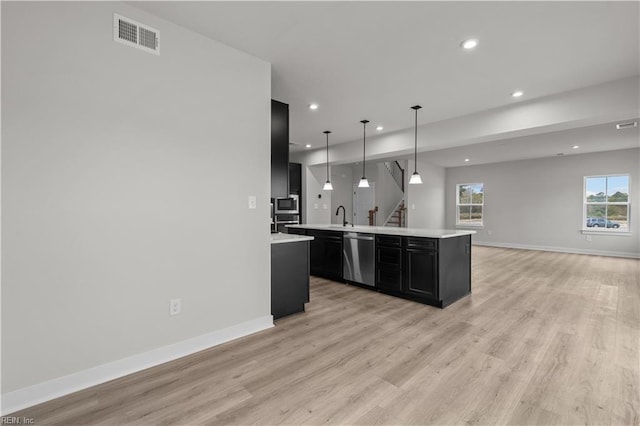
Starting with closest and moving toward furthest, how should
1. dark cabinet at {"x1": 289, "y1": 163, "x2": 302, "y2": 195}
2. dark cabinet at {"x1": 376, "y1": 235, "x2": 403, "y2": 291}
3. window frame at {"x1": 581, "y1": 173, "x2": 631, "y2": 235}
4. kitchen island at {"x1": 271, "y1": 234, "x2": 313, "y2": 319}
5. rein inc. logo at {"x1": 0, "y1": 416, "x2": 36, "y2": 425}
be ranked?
rein inc. logo at {"x1": 0, "y1": 416, "x2": 36, "y2": 425} < kitchen island at {"x1": 271, "y1": 234, "x2": 313, "y2": 319} < dark cabinet at {"x1": 376, "y1": 235, "x2": 403, "y2": 291} < window frame at {"x1": 581, "y1": 173, "x2": 631, "y2": 235} < dark cabinet at {"x1": 289, "y1": 163, "x2": 302, "y2": 195}

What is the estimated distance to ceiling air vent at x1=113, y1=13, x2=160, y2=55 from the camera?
2156 millimetres

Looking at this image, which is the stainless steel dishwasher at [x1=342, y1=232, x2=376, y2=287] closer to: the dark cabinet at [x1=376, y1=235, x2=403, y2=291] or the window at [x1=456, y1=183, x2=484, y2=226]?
the dark cabinet at [x1=376, y1=235, x2=403, y2=291]

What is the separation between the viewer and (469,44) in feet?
8.91

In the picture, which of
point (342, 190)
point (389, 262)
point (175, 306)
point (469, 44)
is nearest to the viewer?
point (175, 306)

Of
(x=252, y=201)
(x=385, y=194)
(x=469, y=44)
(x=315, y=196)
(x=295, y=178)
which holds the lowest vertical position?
(x=252, y=201)

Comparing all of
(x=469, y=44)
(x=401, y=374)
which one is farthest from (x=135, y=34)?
(x=401, y=374)

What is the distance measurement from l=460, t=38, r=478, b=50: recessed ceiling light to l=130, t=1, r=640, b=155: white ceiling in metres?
0.06

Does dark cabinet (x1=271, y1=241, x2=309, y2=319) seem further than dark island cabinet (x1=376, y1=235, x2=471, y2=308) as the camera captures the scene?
No

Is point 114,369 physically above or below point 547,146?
below

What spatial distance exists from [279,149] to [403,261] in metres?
Answer: 2.21

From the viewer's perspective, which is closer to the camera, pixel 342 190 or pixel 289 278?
pixel 289 278

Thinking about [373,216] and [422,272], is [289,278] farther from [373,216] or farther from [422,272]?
[373,216]

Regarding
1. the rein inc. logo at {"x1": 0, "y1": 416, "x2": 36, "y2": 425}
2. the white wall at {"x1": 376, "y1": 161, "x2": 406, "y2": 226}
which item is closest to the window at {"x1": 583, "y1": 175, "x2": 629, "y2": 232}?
the white wall at {"x1": 376, "y1": 161, "x2": 406, "y2": 226}

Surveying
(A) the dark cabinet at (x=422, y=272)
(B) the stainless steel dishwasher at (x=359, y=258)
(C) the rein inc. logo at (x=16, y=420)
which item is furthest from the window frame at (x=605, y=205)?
(C) the rein inc. logo at (x=16, y=420)
